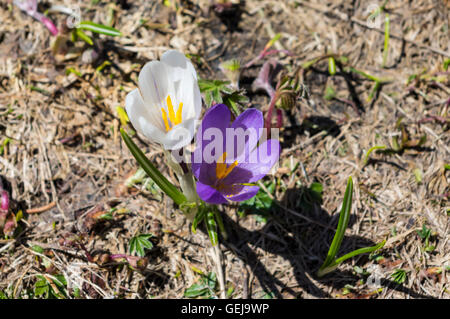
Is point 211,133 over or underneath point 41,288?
over

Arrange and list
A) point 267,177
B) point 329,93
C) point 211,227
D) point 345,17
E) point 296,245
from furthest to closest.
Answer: point 345,17 < point 329,93 < point 267,177 < point 296,245 < point 211,227

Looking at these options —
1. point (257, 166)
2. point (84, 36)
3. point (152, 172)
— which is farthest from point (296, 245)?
point (84, 36)

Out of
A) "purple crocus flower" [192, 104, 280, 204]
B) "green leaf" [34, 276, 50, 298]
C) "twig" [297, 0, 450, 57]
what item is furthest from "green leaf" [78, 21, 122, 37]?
"green leaf" [34, 276, 50, 298]

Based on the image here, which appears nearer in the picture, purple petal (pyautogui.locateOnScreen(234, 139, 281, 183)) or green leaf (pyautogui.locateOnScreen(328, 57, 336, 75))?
purple petal (pyautogui.locateOnScreen(234, 139, 281, 183))

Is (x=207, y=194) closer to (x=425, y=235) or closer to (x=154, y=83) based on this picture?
(x=154, y=83)

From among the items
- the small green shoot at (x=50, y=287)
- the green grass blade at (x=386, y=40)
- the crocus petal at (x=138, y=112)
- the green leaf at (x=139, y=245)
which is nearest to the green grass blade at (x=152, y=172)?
the crocus petal at (x=138, y=112)

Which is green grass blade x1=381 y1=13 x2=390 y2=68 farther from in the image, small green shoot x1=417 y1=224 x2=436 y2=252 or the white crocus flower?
the white crocus flower

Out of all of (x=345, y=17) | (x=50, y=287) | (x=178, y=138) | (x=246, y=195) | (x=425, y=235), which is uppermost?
(x=345, y=17)

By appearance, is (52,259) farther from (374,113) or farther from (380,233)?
(374,113)
